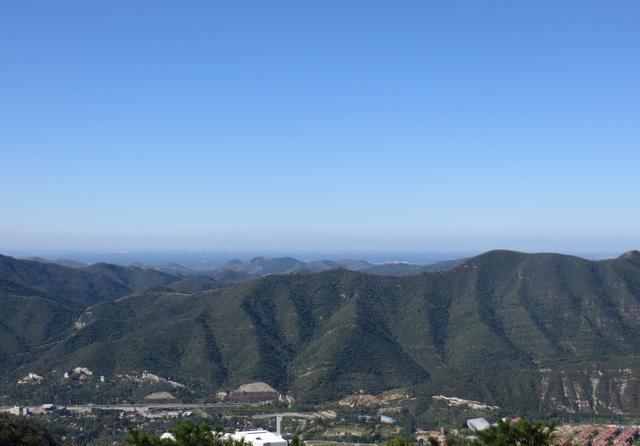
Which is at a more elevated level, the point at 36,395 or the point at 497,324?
the point at 497,324

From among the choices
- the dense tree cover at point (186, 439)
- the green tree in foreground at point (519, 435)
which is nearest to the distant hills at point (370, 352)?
the green tree in foreground at point (519, 435)

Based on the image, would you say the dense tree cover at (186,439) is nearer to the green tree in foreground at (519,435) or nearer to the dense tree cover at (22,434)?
the green tree in foreground at (519,435)

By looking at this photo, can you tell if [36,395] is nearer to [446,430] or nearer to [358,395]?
[358,395]

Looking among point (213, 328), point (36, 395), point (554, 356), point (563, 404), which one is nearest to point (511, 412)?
point (563, 404)

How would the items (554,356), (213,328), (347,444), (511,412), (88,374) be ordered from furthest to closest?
(213,328), (554,356), (88,374), (511,412), (347,444)

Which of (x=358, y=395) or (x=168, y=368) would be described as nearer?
(x=358, y=395)

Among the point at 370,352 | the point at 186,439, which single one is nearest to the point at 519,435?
the point at 186,439

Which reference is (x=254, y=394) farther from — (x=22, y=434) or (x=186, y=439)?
(x=186, y=439)

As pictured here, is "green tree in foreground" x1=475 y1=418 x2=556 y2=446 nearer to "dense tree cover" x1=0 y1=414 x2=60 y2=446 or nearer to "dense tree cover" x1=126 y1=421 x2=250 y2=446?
"dense tree cover" x1=126 y1=421 x2=250 y2=446
